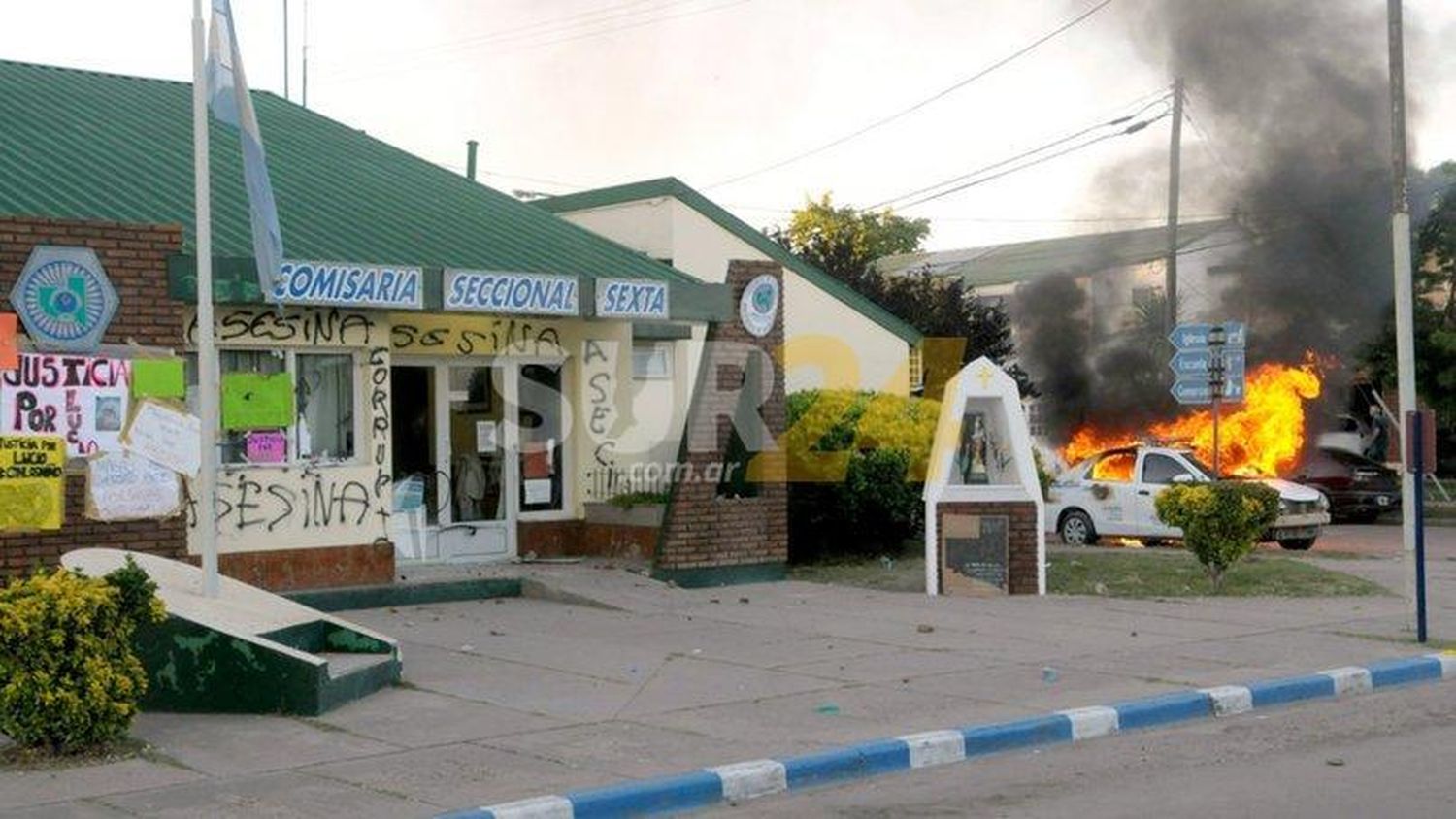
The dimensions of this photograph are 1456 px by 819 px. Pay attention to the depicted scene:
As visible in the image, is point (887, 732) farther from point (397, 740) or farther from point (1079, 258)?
point (1079, 258)

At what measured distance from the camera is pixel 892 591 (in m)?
18.3

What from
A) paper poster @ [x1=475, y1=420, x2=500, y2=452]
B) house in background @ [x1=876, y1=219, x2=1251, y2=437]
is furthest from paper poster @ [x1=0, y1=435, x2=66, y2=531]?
house in background @ [x1=876, y1=219, x2=1251, y2=437]

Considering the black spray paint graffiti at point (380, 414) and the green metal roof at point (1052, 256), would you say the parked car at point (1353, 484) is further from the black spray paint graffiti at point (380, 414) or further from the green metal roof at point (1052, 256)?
the black spray paint graffiti at point (380, 414)

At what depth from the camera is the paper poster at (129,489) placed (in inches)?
542

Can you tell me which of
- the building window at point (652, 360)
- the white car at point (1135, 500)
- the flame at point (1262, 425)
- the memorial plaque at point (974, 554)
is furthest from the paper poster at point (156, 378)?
the flame at point (1262, 425)

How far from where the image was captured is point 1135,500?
25.8m

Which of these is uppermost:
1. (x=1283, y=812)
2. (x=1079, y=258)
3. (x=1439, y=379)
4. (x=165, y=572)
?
(x=1079, y=258)

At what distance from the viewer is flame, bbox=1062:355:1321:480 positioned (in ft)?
107

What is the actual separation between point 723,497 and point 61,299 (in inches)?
296

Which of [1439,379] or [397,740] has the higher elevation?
[1439,379]

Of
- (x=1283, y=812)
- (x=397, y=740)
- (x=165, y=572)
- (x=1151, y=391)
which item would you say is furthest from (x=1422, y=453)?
(x=1151, y=391)

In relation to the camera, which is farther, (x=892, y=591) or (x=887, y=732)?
(x=892, y=591)

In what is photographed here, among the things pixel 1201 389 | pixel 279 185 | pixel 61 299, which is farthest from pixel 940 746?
pixel 1201 389

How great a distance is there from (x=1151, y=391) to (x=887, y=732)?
2807 centimetres
